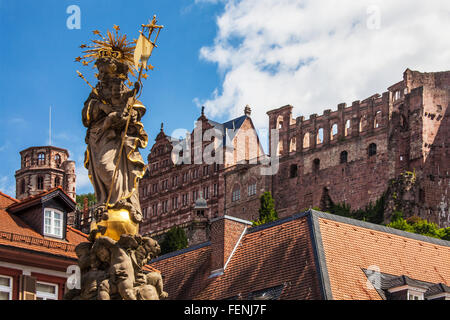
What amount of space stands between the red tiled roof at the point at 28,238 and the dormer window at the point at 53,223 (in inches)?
14.0

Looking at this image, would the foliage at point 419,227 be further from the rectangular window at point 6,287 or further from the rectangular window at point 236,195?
the rectangular window at point 6,287

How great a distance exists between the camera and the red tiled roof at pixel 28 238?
3142 centimetres

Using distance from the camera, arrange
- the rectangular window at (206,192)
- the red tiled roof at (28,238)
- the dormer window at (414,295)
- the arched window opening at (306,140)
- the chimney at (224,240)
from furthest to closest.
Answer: the rectangular window at (206,192)
the arched window opening at (306,140)
the chimney at (224,240)
the dormer window at (414,295)
the red tiled roof at (28,238)

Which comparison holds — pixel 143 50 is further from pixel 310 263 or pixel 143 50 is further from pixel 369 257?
pixel 369 257

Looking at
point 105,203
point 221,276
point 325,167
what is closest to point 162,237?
point 325,167

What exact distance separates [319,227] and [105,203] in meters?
25.8

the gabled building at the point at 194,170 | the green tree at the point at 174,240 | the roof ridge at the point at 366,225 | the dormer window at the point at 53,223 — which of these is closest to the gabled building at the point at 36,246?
the dormer window at the point at 53,223

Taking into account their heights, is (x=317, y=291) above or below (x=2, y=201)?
below

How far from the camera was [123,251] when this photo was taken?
13.5 metres

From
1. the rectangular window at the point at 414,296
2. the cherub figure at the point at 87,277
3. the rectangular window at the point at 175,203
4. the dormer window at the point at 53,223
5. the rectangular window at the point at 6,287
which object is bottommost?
the cherub figure at the point at 87,277

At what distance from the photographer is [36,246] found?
32031mm

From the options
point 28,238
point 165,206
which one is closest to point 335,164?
point 165,206

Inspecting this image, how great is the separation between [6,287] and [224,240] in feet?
44.5
